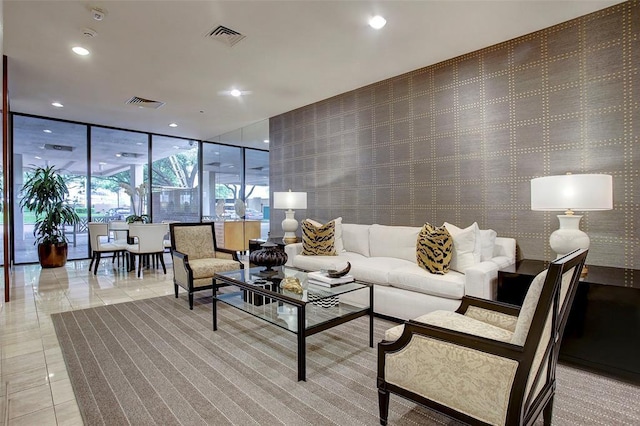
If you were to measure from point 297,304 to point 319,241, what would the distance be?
6.61 feet

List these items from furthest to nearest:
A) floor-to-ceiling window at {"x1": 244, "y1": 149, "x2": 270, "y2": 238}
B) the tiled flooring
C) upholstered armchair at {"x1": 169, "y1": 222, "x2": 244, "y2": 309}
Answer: floor-to-ceiling window at {"x1": 244, "y1": 149, "x2": 270, "y2": 238} → upholstered armchair at {"x1": 169, "y1": 222, "x2": 244, "y2": 309} → the tiled flooring

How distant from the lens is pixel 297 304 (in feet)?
7.31

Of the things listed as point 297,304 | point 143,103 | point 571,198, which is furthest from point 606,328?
point 143,103

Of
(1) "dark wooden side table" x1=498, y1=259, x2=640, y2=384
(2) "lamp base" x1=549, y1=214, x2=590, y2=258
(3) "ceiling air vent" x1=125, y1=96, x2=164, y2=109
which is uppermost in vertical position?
(3) "ceiling air vent" x1=125, y1=96, x2=164, y2=109

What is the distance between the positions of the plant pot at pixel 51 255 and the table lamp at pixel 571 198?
24.4 feet

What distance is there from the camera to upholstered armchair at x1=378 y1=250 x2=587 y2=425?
1271 millimetres

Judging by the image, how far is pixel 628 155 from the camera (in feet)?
9.05

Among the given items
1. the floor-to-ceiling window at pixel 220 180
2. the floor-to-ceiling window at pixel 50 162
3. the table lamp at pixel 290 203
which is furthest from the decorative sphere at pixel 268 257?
the floor-to-ceiling window at pixel 50 162

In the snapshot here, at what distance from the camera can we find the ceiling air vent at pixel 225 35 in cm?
320

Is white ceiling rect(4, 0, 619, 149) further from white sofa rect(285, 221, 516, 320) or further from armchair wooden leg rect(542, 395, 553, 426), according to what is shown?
armchair wooden leg rect(542, 395, 553, 426)

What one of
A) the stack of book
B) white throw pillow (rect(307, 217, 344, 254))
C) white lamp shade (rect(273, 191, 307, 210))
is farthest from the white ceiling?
the stack of book

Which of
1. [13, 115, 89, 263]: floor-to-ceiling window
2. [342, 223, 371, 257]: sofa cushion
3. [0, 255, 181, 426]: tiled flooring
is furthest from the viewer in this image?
[13, 115, 89, 263]: floor-to-ceiling window

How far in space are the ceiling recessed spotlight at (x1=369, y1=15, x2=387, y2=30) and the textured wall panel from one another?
1.19m

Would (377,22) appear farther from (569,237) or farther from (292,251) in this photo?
(292,251)
